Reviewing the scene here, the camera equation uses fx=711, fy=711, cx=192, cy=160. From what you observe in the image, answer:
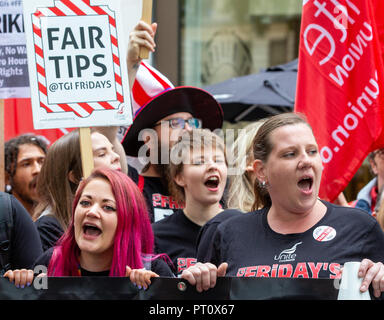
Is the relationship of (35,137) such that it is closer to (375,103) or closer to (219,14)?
(375,103)

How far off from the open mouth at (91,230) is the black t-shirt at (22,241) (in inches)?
14.8

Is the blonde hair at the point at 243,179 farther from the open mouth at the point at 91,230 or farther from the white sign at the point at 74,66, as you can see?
the open mouth at the point at 91,230

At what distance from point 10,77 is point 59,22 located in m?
0.75

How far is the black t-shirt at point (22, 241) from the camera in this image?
3.41 m

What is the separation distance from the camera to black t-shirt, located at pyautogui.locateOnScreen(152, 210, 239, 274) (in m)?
3.84

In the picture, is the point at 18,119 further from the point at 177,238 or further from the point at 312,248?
the point at 312,248

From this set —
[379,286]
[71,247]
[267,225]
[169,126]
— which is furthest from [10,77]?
[379,286]

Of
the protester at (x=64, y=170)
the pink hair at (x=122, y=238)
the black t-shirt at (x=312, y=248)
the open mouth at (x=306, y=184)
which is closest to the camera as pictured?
the black t-shirt at (x=312, y=248)

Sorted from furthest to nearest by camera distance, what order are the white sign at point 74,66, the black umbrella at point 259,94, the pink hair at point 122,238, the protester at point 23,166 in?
the black umbrella at point 259,94 → the protester at point 23,166 → the white sign at point 74,66 → the pink hair at point 122,238

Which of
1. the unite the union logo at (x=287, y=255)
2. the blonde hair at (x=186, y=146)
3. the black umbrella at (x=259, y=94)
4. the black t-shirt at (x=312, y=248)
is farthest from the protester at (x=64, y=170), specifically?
the black umbrella at (x=259, y=94)

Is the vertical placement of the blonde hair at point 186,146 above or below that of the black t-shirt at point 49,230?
above

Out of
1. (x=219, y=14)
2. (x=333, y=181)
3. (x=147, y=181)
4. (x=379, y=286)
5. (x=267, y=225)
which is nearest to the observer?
(x=379, y=286)

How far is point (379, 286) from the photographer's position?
8.20ft

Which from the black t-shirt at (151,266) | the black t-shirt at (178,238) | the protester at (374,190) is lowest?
the protester at (374,190)
